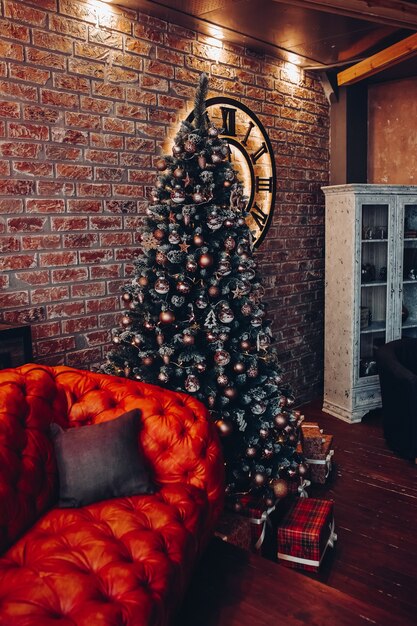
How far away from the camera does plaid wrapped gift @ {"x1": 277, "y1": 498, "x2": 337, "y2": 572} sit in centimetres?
264

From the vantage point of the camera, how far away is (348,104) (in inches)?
202

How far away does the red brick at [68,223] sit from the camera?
3.08m

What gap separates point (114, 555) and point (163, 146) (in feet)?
8.63

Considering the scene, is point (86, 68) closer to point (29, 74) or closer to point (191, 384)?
point (29, 74)

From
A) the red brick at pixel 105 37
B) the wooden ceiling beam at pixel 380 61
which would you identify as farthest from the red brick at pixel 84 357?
the wooden ceiling beam at pixel 380 61

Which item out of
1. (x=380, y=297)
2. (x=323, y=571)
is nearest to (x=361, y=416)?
(x=380, y=297)

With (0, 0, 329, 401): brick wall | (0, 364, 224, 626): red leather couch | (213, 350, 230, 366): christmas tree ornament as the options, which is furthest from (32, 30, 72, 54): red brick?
(213, 350, 230, 366): christmas tree ornament

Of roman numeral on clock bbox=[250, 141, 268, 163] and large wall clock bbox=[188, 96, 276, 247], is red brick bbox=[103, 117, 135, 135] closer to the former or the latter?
large wall clock bbox=[188, 96, 276, 247]

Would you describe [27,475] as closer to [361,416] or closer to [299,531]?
[299,531]

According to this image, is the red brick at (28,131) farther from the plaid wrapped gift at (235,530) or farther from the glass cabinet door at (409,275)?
the glass cabinet door at (409,275)

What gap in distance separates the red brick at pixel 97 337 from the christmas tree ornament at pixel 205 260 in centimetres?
90

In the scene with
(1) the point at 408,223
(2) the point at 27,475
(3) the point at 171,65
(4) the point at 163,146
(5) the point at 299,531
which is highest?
(3) the point at 171,65

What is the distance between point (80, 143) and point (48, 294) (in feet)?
2.81

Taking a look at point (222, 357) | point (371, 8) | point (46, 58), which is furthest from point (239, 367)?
point (371, 8)
